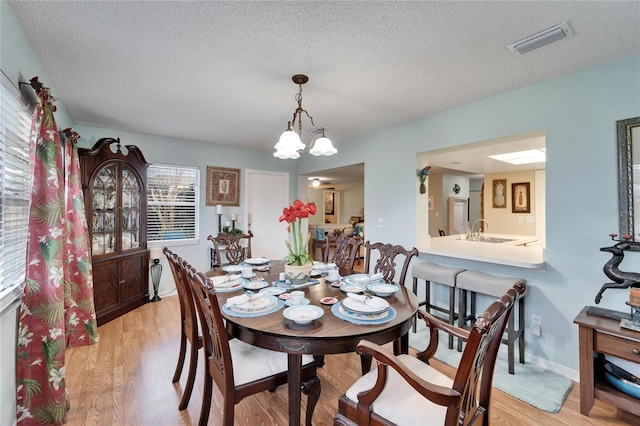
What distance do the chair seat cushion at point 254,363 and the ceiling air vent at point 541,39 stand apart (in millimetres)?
A: 2369

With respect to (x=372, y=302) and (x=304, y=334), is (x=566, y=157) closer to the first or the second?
(x=372, y=302)

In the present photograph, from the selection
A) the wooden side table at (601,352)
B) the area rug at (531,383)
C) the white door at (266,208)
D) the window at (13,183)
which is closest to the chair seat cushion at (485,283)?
the wooden side table at (601,352)

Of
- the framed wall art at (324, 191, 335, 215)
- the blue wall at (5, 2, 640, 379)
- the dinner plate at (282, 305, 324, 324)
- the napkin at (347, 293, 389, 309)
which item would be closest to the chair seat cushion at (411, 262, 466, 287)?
the blue wall at (5, 2, 640, 379)

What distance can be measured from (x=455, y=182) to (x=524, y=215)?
205cm

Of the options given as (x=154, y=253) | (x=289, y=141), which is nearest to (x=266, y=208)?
(x=154, y=253)

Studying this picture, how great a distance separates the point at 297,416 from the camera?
142cm

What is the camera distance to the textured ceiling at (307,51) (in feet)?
5.23

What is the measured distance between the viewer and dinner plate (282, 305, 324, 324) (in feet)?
4.72

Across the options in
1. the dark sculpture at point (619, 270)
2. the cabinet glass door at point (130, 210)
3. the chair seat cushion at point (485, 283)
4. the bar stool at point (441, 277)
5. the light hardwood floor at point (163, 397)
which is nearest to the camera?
the light hardwood floor at point (163, 397)

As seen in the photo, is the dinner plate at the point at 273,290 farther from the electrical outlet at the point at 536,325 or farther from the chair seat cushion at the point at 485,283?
the electrical outlet at the point at 536,325

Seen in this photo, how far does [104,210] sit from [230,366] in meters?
3.04

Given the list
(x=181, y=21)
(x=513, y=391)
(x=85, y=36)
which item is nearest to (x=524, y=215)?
(x=513, y=391)

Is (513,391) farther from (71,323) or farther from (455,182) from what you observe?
(455,182)

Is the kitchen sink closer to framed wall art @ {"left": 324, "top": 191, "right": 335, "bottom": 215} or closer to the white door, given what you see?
the white door
